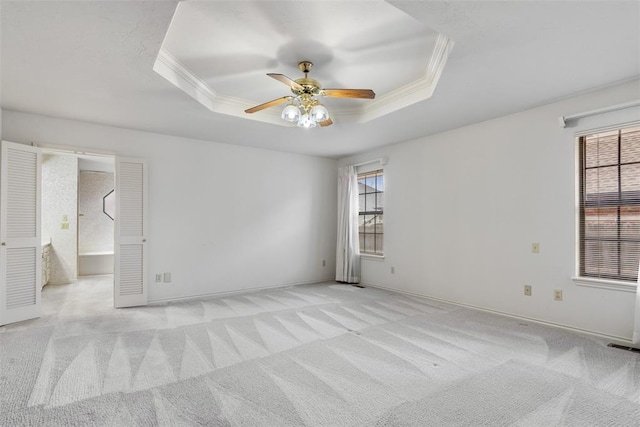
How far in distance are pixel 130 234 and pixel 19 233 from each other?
1112 millimetres

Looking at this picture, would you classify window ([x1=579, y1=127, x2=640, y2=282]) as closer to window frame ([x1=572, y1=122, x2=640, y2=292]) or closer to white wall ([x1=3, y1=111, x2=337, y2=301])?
window frame ([x1=572, y1=122, x2=640, y2=292])

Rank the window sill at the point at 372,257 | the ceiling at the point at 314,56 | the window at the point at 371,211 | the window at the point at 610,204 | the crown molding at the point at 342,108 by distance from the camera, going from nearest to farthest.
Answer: the ceiling at the point at 314,56 → the crown molding at the point at 342,108 → the window at the point at 610,204 → the window sill at the point at 372,257 → the window at the point at 371,211

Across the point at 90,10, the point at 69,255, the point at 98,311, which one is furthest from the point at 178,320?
the point at 69,255

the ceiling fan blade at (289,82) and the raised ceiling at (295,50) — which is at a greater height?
the raised ceiling at (295,50)

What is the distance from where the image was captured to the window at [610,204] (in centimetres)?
304

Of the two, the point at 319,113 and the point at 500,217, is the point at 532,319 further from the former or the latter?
the point at 319,113

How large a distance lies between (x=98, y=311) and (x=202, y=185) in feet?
7.11

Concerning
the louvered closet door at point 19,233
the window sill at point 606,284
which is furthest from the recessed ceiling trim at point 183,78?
the window sill at point 606,284

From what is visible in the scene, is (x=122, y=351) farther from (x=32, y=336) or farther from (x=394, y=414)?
(x=394, y=414)

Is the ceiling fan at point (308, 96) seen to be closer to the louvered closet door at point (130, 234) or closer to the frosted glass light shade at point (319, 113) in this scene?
the frosted glass light shade at point (319, 113)

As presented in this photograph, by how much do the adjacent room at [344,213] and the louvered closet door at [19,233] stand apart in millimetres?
20

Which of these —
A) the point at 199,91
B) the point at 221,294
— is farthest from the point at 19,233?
the point at 199,91

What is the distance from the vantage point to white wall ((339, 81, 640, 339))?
3309mm

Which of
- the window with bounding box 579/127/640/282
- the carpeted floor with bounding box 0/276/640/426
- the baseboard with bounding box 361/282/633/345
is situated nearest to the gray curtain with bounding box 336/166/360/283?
the baseboard with bounding box 361/282/633/345
